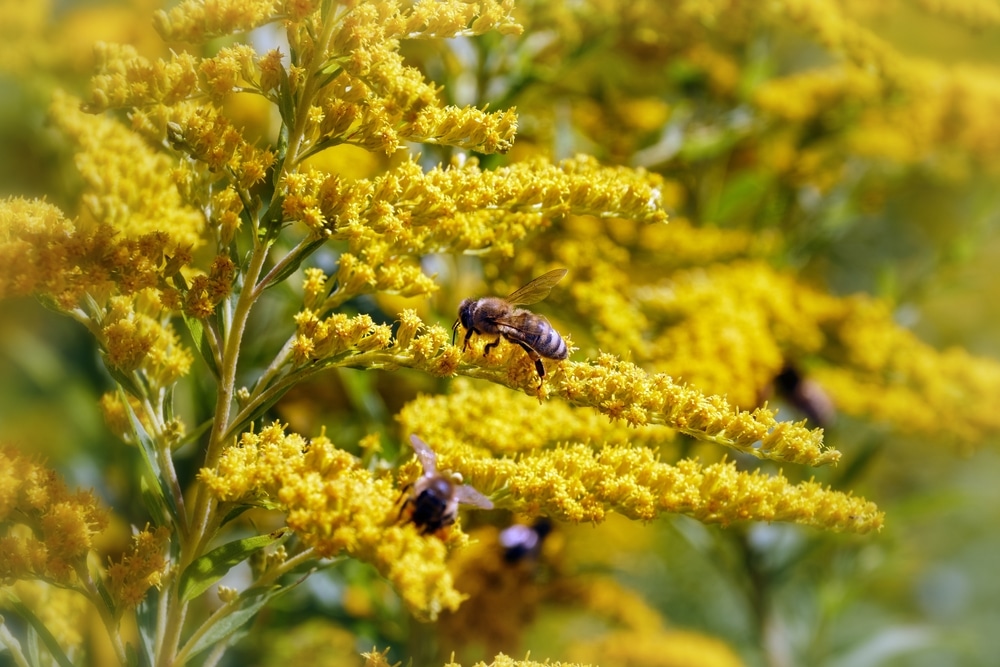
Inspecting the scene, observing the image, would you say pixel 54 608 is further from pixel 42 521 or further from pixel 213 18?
pixel 213 18

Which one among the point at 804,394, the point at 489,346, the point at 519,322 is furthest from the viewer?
the point at 804,394

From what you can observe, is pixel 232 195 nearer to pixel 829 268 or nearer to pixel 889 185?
pixel 889 185

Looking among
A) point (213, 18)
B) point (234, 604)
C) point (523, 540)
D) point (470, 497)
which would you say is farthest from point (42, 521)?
point (523, 540)

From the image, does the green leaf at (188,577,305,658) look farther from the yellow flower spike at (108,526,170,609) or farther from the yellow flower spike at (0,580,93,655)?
the yellow flower spike at (0,580,93,655)

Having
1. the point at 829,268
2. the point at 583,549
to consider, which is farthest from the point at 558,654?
the point at 829,268

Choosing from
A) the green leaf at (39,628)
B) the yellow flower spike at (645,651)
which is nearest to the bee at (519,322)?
the green leaf at (39,628)

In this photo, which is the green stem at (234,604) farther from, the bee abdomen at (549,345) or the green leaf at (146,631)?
the bee abdomen at (549,345)

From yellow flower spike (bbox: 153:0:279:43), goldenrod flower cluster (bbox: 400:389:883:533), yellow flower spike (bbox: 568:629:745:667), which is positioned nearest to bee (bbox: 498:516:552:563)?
yellow flower spike (bbox: 568:629:745:667)
